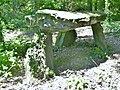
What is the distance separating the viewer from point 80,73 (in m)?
4.59

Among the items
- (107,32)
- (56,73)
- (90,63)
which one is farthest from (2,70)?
(107,32)

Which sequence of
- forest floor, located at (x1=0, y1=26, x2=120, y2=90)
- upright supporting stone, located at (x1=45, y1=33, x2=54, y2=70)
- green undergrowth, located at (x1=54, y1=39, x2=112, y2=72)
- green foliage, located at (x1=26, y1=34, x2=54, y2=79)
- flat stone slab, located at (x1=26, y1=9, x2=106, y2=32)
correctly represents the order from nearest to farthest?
forest floor, located at (x1=0, y1=26, x2=120, y2=90), green foliage, located at (x1=26, y1=34, x2=54, y2=79), flat stone slab, located at (x1=26, y1=9, x2=106, y2=32), upright supporting stone, located at (x1=45, y1=33, x2=54, y2=70), green undergrowth, located at (x1=54, y1=39, x2=112, y2=72)

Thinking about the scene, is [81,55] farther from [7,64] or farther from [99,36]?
[7,64]

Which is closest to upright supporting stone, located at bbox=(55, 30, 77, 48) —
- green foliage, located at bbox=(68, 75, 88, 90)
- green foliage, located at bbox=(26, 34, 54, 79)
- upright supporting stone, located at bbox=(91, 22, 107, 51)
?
upright supporting stone, located at bbox=(91, 22, 107, 51)

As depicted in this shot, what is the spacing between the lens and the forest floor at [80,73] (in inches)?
149

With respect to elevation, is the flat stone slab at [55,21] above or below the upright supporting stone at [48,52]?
above

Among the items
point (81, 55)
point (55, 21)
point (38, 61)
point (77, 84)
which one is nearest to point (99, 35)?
point (81, 55)

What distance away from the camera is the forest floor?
3797 mm

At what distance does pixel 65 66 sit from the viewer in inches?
202

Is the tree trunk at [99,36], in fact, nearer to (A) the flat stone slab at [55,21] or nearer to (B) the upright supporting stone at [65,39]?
(B) the upright supporting stone at [65,39]

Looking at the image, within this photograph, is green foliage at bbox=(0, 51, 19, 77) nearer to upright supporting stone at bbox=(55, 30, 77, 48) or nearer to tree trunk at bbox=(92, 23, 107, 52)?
upright supporting stone at bbox=(55, 30, 77, 48)

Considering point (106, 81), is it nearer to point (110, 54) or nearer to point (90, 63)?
point (90, 63)

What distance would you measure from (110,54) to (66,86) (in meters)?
2.15

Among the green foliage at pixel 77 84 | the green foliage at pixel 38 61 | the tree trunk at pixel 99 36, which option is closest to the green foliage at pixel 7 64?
the green foliage at pixel 38 61
